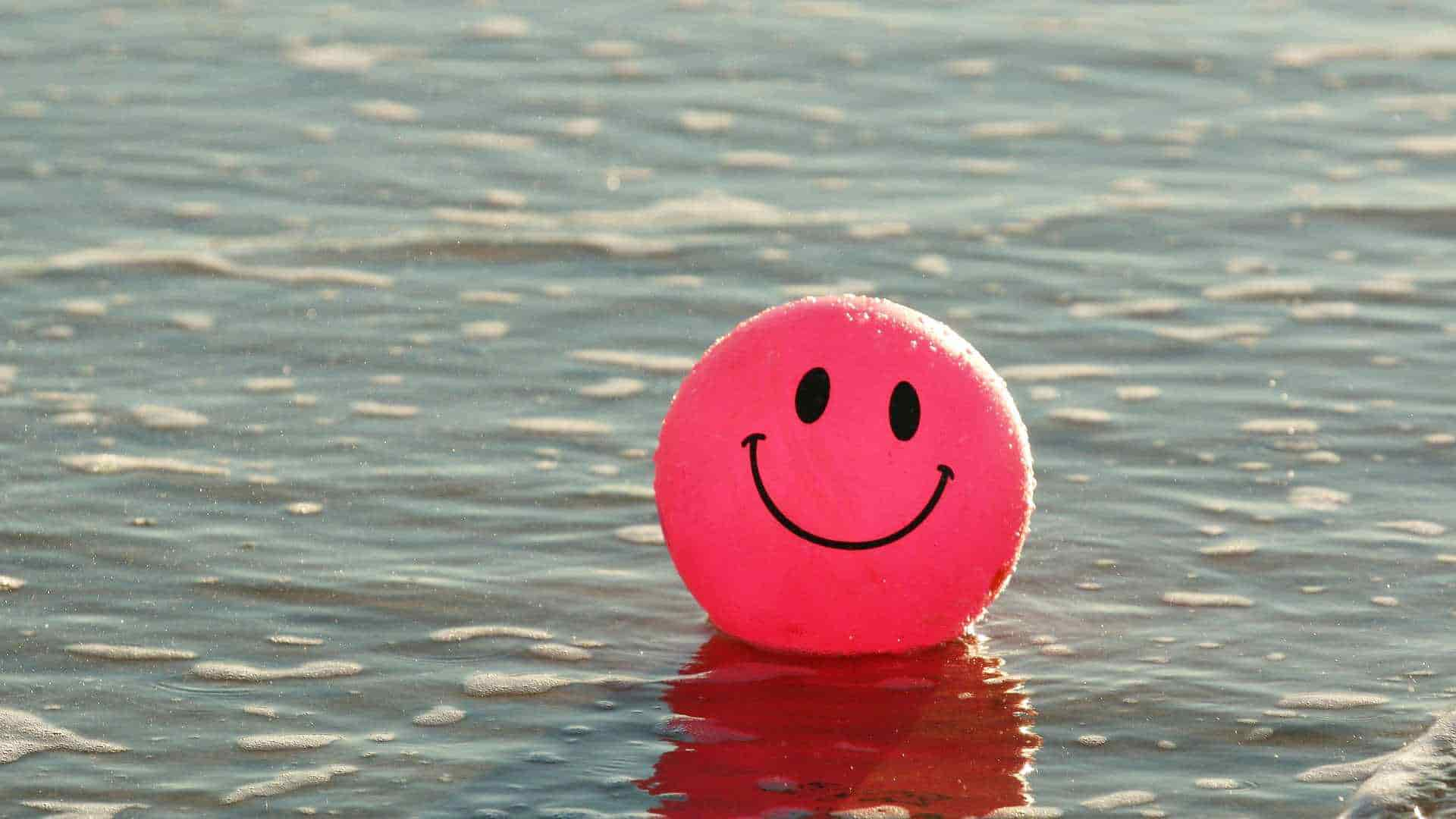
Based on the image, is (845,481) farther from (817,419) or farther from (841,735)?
(841,735)

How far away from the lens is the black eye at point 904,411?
20.7 ft

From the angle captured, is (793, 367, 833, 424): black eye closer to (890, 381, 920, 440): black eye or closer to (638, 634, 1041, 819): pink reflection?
(890, 381, 920, 440): black eye

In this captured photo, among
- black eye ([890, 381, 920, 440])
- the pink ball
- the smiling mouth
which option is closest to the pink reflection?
the pink ball

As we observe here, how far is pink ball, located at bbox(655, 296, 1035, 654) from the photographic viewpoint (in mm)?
6293

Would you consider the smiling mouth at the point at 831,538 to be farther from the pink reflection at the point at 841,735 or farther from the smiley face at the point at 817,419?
the pink reflection at the point at 841,735

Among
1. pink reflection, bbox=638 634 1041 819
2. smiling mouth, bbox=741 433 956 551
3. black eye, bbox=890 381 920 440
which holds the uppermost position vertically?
black eye, bbox=890 381 920 440

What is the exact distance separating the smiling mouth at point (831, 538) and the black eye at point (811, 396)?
0.13 m

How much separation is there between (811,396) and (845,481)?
25cm

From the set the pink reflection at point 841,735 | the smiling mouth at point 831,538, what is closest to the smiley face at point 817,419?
the smiling mouth at point 831,538

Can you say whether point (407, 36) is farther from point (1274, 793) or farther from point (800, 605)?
point (1274, 793)

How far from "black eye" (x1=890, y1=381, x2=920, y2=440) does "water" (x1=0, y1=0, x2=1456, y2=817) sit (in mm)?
743

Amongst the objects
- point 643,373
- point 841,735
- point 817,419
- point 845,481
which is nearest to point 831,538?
point 845,481

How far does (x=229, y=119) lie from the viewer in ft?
41.7

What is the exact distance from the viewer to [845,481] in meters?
6.28
